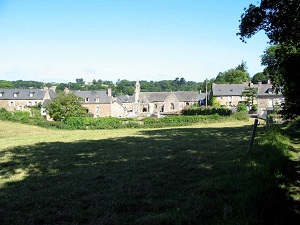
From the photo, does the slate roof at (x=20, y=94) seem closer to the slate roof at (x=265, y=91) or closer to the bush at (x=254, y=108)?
the bush at (x=254, y=108)

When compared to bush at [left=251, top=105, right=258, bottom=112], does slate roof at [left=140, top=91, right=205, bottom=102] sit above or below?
above

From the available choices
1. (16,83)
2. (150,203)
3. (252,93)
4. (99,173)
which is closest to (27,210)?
(150,203)

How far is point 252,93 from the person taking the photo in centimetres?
6844

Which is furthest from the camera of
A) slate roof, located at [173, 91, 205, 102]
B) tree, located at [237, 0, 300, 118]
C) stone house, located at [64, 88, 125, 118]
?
slate roof, located at [173, 91, 205, 102]

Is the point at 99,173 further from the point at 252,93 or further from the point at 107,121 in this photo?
the point at 252,93

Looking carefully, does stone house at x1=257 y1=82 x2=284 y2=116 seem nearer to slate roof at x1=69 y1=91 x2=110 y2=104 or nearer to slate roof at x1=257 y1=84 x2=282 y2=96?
slate roof at x1=257 y1=84 x2=282 y2=96

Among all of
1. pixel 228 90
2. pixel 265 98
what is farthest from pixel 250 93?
pixel 228 90

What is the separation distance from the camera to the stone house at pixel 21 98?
71.9 m

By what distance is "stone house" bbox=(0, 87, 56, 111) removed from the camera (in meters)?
71.9

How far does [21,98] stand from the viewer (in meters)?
73.2

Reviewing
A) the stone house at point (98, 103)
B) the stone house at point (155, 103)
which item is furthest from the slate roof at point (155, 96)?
the stone house at point (98, 103)

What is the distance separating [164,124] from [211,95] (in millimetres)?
41909

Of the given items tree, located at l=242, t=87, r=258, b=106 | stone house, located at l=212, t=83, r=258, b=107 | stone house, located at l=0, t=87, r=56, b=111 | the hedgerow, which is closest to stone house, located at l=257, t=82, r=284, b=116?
tree, located at l=242, t=87, r=258, b=106

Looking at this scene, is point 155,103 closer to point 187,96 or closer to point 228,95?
point 187,96
